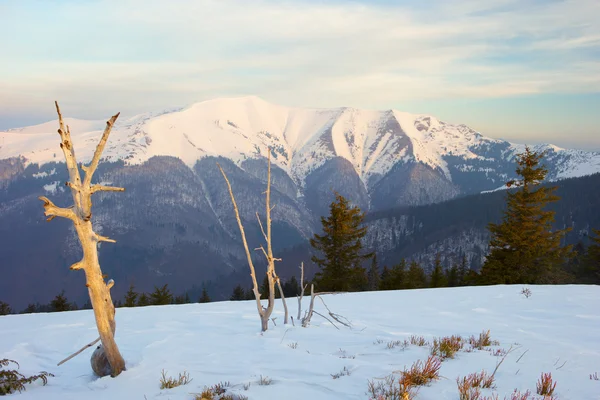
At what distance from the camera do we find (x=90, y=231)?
529cm

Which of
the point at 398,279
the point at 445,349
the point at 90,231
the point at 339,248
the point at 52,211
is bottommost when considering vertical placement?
the point at 398,279

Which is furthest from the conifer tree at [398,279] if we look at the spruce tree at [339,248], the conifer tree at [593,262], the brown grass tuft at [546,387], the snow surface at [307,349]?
the brown grass tuft at [546,387]

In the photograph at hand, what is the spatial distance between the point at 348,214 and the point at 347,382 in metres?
28.1

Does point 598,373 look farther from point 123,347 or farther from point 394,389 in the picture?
point 123,347

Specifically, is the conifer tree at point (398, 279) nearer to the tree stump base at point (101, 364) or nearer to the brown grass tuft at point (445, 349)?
the brown grass tuft at point (445, 349)

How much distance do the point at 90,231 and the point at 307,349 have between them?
11.4 feet

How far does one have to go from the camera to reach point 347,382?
4586 millimetres

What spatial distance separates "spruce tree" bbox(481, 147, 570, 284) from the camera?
1008 inches

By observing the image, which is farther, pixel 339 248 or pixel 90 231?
pixel 339 248

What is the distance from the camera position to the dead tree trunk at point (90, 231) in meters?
5.03

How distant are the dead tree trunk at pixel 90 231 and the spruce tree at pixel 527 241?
2490 cm

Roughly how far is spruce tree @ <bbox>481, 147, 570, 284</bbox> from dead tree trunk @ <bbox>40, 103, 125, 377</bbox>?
2490 centimetres

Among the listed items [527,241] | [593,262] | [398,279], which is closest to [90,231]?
[527,241]

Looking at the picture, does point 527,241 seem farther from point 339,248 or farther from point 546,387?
point 546,387
